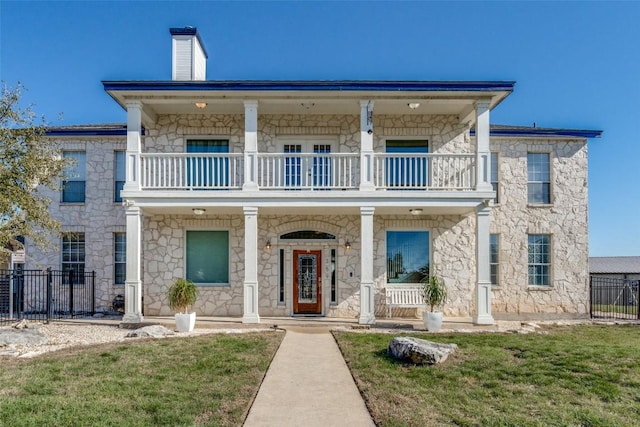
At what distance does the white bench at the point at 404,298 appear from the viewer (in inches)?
517

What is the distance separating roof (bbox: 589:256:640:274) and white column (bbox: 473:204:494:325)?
23785mm

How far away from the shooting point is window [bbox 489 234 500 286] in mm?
14547

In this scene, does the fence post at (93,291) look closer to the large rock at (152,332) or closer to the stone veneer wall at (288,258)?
the stone veneer wall at (288,258)

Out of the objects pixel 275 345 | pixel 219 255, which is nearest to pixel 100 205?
pixel 219 255

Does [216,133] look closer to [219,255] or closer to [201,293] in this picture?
[219,255]

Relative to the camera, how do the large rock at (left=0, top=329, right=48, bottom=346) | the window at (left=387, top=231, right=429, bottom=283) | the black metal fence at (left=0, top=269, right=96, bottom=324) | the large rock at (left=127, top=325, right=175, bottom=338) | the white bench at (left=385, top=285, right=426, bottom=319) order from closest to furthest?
the large rock at (left=0, top=329, right=48, bottom=346), the large rock at (left=127, top=325, right=175, bottom=338), the white bench at (left=385, top=285, right=426, bottom=319), the window at (left=387, top=231, right=429, bottom=283), the black metal fence at (left=0, top=269, right=96, bottom=324)

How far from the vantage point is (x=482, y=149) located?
12180mm

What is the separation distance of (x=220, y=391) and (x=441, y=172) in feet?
32.1

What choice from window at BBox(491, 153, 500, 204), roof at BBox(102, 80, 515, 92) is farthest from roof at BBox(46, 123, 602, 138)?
roof at BBox(102, 80, 515, 92)

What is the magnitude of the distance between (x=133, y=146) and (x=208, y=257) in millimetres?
3944

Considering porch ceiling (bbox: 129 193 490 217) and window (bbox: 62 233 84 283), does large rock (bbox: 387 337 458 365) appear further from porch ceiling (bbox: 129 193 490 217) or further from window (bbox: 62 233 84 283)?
window (bbox: 62 233 84 283)

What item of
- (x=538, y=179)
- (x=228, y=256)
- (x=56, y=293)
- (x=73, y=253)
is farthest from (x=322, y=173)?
(x=56, y=293)

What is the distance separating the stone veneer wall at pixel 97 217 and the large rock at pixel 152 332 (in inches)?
178

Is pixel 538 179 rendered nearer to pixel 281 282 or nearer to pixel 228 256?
pixel 281 282
